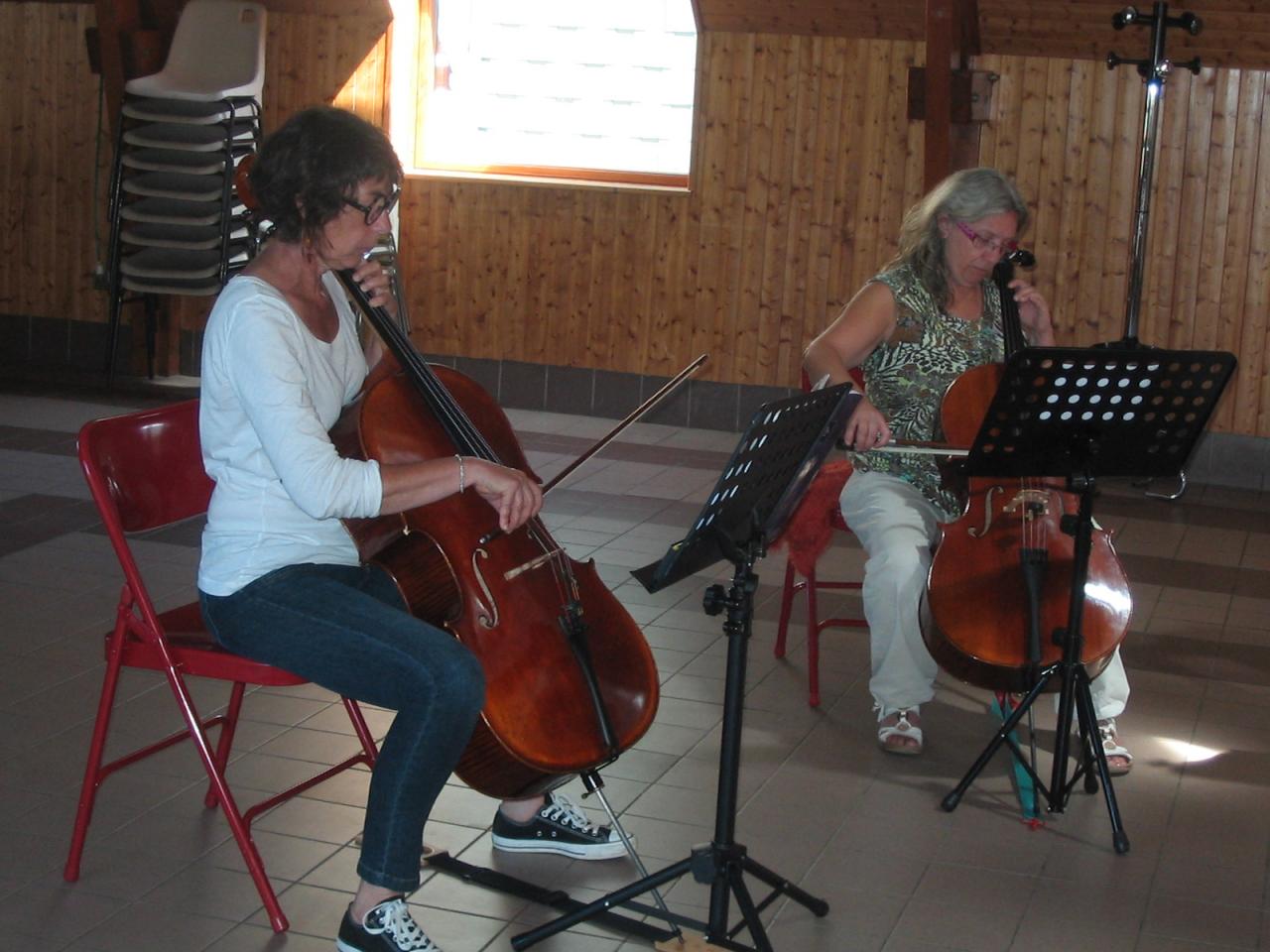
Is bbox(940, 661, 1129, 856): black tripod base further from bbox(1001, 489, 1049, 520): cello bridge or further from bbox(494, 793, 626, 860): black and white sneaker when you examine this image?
bbox(494, 793, 626, 860): black and white sneaker

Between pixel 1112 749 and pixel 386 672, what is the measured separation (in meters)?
1.80

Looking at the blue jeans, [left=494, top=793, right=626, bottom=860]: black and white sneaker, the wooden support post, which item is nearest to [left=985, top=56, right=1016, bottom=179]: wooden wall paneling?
the wooden support post

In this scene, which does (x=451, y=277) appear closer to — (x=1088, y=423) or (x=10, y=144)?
(x=10, y=144)

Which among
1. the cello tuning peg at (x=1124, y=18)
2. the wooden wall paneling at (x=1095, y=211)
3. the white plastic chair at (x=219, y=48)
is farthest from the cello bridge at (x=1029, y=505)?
the white plastic chair at (x=219, y=48)

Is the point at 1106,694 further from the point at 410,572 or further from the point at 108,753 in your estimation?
the point at 108,753

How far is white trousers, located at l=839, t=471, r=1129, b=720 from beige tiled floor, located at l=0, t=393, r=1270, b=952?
0.47 ft

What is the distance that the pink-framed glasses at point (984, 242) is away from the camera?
11.5 ft

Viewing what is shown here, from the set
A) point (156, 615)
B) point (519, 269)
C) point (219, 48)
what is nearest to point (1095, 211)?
point (519, 269)

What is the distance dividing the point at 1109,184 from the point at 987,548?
427 cm

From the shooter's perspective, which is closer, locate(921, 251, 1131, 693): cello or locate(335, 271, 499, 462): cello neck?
locate(335, 271, 499, 462): cello neck

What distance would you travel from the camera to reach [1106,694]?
A: 135 inches

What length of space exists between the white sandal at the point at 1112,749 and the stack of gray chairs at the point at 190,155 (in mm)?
4881

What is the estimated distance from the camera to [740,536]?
2258 millimetres

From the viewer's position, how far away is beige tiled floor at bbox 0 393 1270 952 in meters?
2.60
